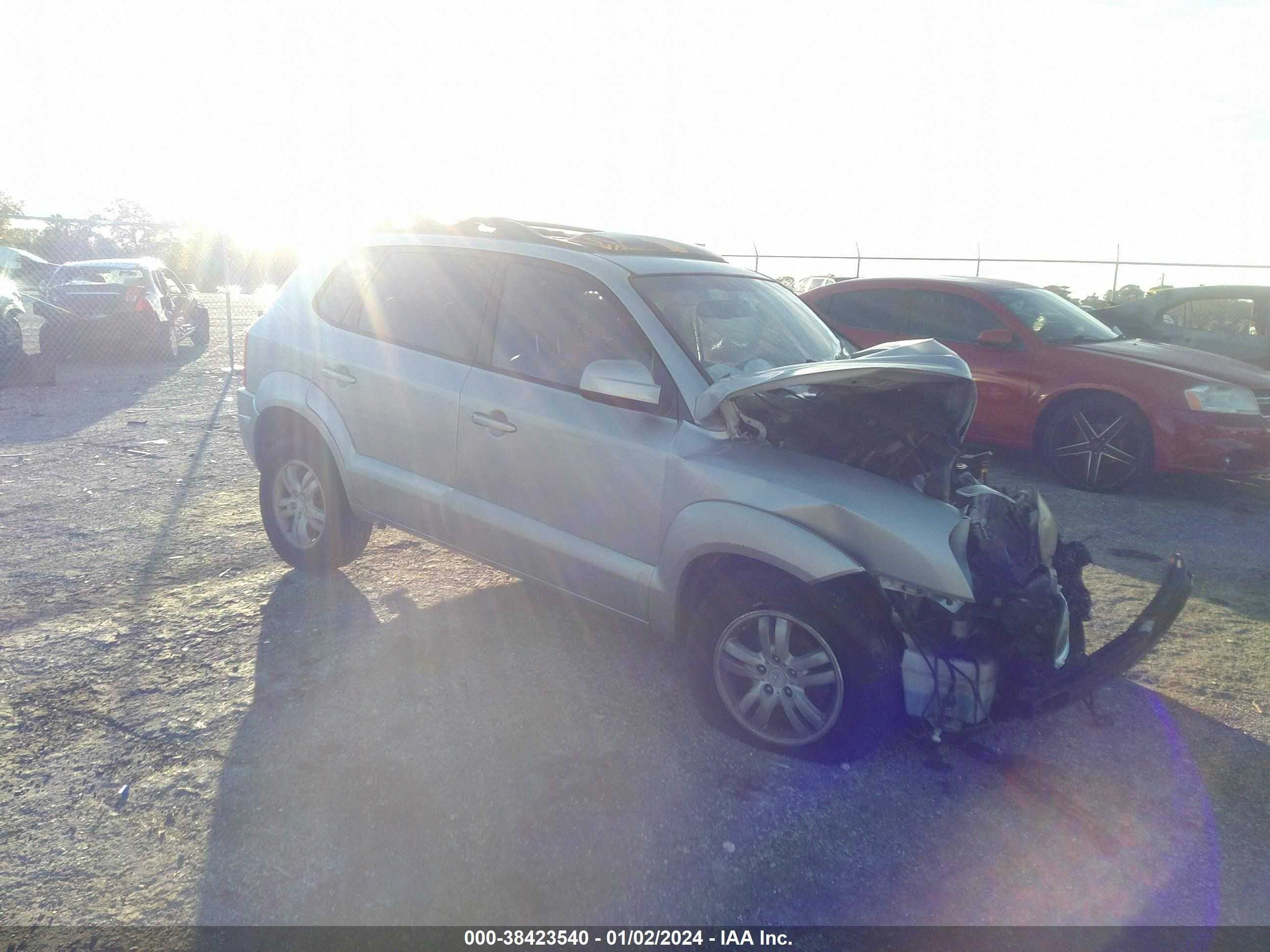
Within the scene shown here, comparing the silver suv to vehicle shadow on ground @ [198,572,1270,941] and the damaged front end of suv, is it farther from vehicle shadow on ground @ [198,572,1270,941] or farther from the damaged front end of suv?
vehicle shadow on ground @ [198,572,1270,941]

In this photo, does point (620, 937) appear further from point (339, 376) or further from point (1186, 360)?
point (1186, 360)

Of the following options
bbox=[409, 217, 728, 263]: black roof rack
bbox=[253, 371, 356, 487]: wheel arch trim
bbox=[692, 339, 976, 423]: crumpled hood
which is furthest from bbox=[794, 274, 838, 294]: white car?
bbox=[692, 339, 976, 423]: crumpled hood

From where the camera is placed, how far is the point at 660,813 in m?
2.97

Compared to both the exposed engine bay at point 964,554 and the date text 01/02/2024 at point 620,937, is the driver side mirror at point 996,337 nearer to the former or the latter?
the exposed engine bay at point 964,554

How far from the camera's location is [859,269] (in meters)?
18.3

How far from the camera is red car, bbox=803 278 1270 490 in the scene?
6543mm

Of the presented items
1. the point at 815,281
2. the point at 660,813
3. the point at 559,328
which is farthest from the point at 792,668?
the point at 815,281

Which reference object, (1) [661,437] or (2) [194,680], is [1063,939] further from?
(2) [194,680]

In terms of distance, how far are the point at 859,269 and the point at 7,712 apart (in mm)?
17302

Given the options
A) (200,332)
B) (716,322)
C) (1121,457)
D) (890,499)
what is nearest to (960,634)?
(890,499)

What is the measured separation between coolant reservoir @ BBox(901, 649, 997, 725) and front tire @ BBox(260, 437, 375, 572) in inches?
119

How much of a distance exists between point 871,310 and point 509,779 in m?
6.31

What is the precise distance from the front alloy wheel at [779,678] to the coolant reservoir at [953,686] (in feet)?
0.79

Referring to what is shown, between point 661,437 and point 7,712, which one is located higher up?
point 661,437
